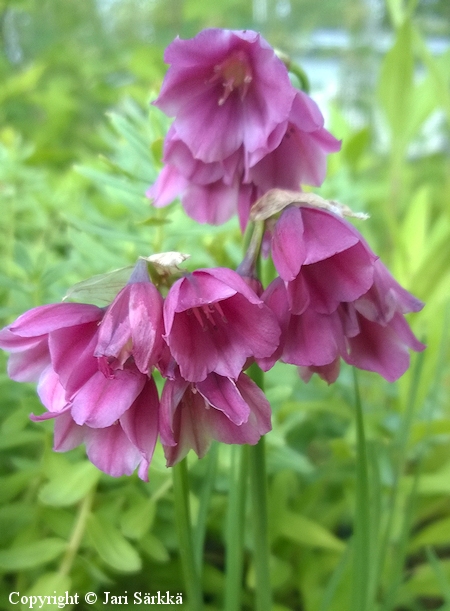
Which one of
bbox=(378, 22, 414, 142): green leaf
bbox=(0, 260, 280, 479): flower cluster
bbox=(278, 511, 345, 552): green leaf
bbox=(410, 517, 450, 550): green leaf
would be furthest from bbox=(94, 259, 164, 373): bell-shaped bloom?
bbox=(378, 22, 414, 142): green leaf

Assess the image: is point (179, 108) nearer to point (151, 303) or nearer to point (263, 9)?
point (151, 303)

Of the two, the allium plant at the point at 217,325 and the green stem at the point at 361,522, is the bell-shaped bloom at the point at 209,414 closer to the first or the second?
Answer: the allium plant at the point at 217,325

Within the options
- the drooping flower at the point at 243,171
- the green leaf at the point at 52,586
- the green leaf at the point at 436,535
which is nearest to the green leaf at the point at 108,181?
the drooping flower at the point at 243,171

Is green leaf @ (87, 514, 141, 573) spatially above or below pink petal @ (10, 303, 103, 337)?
below

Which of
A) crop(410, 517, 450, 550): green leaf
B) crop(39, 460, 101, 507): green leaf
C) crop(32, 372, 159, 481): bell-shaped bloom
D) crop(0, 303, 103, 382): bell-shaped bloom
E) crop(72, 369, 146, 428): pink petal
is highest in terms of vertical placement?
crop(0, 303, 103, 382): bell-shaped bloom

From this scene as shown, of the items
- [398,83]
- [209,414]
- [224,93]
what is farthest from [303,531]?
[398,83]

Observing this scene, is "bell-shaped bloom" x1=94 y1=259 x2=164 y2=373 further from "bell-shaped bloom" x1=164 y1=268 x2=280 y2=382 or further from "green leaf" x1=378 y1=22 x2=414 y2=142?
"green leaf" x1=378 y1=22 x2=414 y2=142

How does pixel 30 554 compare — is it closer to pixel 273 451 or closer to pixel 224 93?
pixel 273 451

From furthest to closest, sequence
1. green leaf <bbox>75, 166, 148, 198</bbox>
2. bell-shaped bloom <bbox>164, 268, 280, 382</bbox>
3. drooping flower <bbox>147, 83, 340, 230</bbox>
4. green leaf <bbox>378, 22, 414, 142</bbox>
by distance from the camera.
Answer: green leaf <bbox>378, 22, 414, 142</bbox> < green leaf <bbox>75, 166, 148, 198</bbox> < drooping flower <bbox>147, 83, 340, 230</bbox> < bell-shaped bloom <bbox>164, 268, 280, 382</bbox>
